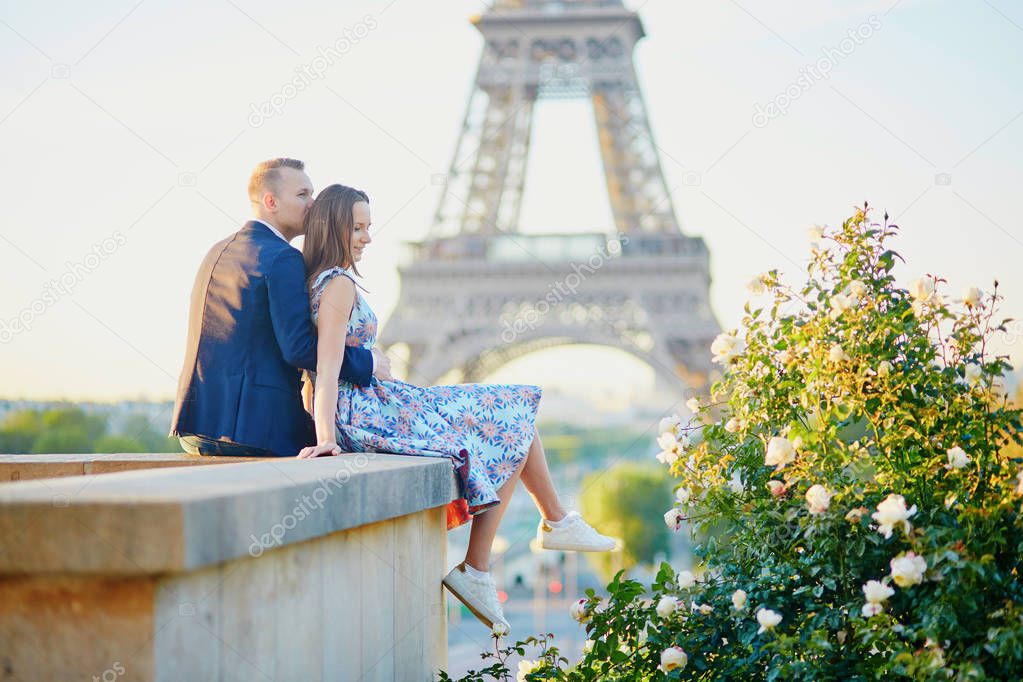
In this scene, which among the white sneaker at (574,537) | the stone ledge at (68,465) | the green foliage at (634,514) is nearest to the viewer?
the stone ledge at (68,465)

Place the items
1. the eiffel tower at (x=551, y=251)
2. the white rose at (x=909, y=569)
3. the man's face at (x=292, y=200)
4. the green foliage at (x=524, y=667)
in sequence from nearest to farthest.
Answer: the white rose at (x=909, y=569)
the green foliage at (x=524, y=667)
the man's face at (x=292, y=200)
the eiffel tower at (x=551, y=251)

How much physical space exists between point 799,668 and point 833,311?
1.00 m

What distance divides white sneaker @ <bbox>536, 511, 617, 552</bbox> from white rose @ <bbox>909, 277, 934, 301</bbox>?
1.52 m

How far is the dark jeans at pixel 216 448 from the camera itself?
11.8ft

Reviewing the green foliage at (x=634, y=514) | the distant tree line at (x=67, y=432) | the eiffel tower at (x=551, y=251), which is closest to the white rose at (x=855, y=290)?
the distant tree line at (x=67, y=432)

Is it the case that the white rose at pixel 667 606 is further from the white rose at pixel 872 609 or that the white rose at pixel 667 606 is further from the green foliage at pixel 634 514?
the green foliage at pixel 634 514

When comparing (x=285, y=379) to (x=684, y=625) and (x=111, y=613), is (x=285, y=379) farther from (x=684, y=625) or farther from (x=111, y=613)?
(x=111, y=613)

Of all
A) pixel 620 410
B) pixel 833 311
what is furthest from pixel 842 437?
pixel 620 410

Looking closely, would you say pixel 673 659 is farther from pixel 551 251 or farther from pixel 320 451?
pixel 551 251

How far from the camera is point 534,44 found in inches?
1085

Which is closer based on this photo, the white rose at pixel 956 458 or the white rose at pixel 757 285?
the white rose at pixel 956 458

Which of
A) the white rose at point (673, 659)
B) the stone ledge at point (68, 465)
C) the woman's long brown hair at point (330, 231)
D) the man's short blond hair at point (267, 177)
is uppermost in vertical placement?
the man's short blond hair at point (267, 177)

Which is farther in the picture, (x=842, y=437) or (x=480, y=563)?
(x=480, y=563)

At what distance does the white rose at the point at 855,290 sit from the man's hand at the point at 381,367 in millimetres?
1500
